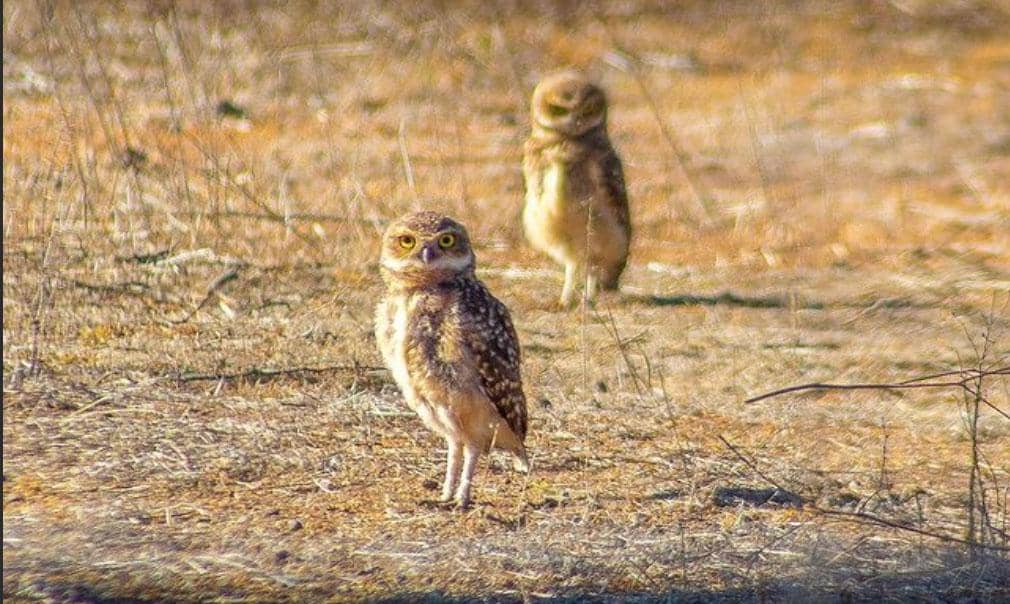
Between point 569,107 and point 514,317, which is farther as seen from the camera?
point 569,107

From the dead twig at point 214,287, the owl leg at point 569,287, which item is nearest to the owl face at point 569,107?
the owl leg at point 569,287

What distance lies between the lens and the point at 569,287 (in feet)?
32.2

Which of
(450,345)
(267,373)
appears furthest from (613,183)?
(450,345)

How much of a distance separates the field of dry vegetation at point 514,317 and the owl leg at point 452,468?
91 mm

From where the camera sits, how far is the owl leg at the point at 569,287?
970cm

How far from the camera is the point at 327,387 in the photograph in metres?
7.49

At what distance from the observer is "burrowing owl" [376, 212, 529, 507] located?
6.21 metres

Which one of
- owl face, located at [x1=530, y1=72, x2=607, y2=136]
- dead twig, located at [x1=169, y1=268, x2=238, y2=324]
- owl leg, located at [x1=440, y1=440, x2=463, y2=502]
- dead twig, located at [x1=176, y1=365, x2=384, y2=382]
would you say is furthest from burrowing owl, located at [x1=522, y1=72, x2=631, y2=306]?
owl leg, located at [x1=440, y1=440, x2=463, y2=502]

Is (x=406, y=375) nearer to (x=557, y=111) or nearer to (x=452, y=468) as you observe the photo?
(x=452, y=468)

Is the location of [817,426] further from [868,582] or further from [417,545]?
[417,545]

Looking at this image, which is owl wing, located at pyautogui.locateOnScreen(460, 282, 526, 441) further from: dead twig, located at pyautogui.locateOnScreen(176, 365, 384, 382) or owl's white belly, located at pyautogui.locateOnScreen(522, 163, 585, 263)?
owl's white belly, located at pyautogui.locateOnScreen(522, 163, 585, 263)

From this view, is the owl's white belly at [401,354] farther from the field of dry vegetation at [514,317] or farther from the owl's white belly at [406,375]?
the field of dry vegetation at [514,317]

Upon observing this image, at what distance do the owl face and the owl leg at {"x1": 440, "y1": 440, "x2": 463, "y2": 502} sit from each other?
3782 millimetres

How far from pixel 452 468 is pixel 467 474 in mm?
151
